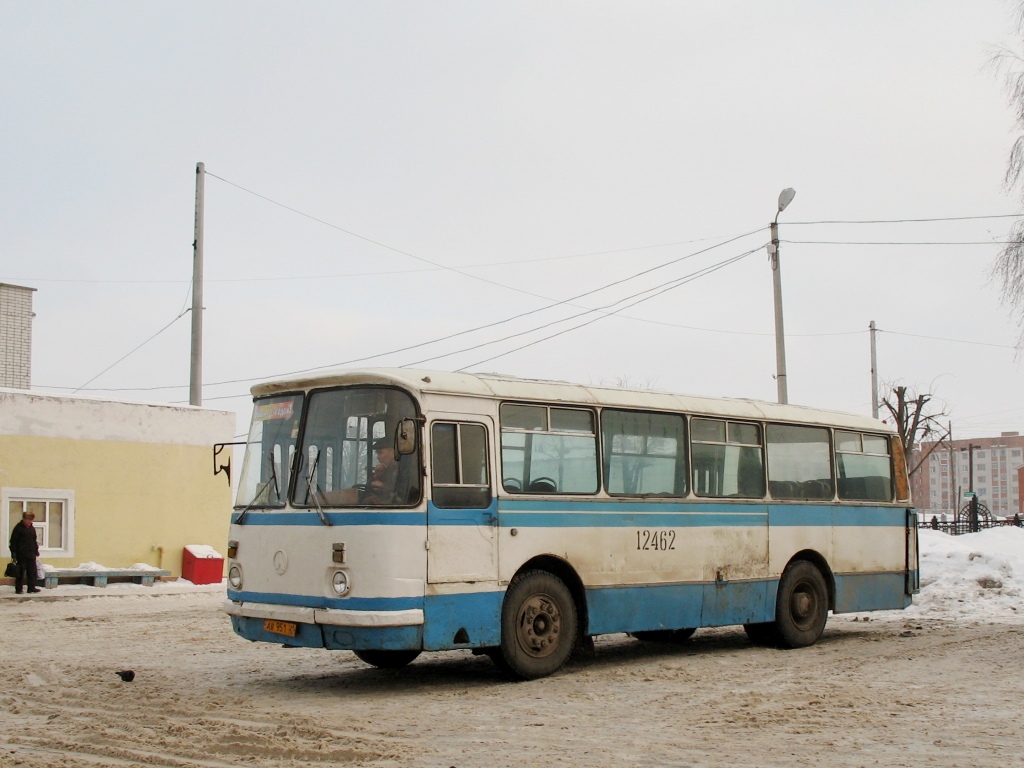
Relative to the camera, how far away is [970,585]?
67.8 feet

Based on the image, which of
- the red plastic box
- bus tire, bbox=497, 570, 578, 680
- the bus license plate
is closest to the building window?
the red plastic box

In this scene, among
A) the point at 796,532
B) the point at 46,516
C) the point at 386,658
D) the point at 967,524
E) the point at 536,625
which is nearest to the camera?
the point at 536,625

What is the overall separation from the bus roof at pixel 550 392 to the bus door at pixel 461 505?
343mm

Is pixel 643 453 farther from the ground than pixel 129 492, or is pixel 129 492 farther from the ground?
pixel 643 453

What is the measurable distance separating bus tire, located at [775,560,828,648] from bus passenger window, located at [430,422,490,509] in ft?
16.8

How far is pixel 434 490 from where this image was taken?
1104 cm

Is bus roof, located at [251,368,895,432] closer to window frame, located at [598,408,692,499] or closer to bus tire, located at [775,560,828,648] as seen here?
window frame, located at [598,408,692,499]

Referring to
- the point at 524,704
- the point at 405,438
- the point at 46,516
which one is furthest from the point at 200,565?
the point at 524,704

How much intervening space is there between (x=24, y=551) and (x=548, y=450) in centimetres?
1466

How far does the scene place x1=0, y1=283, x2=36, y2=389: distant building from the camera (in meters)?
31.9

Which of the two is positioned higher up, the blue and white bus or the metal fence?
the blue and white bus

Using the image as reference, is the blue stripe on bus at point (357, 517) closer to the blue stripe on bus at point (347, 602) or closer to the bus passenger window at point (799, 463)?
the blue stripe on bus at point (347, 602)

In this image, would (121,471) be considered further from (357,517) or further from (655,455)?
(357,517)

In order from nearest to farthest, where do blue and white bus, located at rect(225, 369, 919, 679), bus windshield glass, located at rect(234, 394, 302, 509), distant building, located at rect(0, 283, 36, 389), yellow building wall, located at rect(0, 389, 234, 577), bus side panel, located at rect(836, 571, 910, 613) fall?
blue and white bus, located at rect(225, 369, 919, 679) → bus windshield glass, located at rect(234, 394, 302, 509) → bus side panel, located at rect(836, 571, 910, 613) → yellow building wall, located at rect(0, 389, 234, 577) → distant building, located at rect(0, 283, 36, 389)
